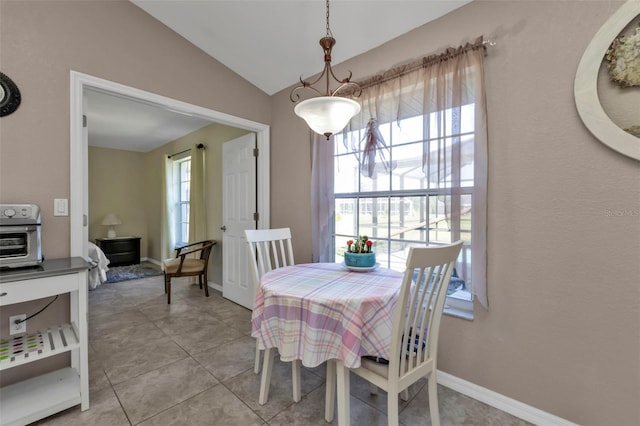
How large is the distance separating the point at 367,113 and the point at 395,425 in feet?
6.66

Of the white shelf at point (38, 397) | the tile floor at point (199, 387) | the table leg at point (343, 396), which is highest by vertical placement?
the table leg at point (343, 396)

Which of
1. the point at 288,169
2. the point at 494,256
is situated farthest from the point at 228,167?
the point at 494,256

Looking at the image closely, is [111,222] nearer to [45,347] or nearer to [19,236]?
[19,236]

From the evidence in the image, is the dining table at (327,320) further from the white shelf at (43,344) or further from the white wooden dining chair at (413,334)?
the white shelf at (43,344)

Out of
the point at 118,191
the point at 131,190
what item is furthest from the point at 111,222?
the point at 131,190

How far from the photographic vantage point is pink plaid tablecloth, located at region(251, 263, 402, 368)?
1247 mm

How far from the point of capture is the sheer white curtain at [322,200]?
8.21 ft

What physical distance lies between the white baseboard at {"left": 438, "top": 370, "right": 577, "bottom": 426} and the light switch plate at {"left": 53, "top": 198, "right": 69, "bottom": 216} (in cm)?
282

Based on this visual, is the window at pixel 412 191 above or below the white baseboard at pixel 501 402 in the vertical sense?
above

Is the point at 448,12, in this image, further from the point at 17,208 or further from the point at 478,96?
the point at 17,208

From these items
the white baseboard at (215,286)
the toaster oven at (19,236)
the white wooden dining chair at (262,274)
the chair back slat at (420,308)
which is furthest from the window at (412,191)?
the white baseboard at (215,286)

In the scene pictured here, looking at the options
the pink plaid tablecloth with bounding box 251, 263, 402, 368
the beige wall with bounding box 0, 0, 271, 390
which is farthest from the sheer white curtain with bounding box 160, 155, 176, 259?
the pink plaid tablecloth with bounding box 251, 263, 402, 368

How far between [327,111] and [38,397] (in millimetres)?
2289

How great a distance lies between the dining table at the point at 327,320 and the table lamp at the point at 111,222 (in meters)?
5.38
